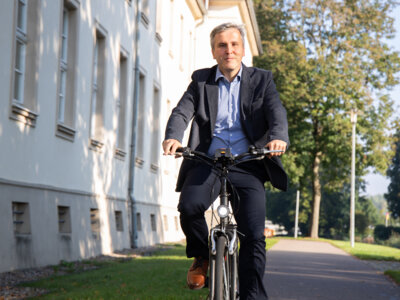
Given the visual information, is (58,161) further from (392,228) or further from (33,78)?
(392,228)

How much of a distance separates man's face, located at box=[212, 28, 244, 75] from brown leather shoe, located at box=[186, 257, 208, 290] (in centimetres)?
130

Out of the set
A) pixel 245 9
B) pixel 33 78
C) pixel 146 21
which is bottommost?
pixel 33 78

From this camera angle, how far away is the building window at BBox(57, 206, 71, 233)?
1367 centimetres

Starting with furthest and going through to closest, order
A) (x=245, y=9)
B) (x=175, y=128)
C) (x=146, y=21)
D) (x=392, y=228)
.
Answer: (x=392, y=228) → (x=245, y=9) → (x=146, y=21) → (x=175, y=128)

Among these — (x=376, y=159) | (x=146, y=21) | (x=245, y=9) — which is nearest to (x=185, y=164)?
(x=146, y=21)

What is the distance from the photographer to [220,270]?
473 centimetres

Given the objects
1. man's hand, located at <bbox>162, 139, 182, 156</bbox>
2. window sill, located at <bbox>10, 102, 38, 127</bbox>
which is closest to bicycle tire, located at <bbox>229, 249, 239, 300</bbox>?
man's hand, located at <bbox>162, 139, 182, 156</bbox>

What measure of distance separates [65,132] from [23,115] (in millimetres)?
2368

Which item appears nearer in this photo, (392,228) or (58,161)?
(58,161)

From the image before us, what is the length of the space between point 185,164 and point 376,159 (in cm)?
3649

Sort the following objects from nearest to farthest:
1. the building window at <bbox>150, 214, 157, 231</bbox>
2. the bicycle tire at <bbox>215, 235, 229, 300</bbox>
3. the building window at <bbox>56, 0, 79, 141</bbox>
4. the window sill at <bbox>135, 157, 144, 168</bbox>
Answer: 1. the bicycle tire at <bbox>215, 235, 229, 300</bbox>
2. the building window at <bbox>56, 0, 79, 141</bbox>
3. the window sill at <bbox>135, 157, 144, 168</bbox>
4. the building window at <bbox>150, 214, 157, 231</bbox>

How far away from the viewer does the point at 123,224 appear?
1870 centimetres

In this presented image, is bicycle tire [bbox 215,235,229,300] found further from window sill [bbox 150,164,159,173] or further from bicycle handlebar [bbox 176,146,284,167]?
window sill [bbox 150,164,159,173]

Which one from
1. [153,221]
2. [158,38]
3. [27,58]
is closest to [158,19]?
[158,38]
